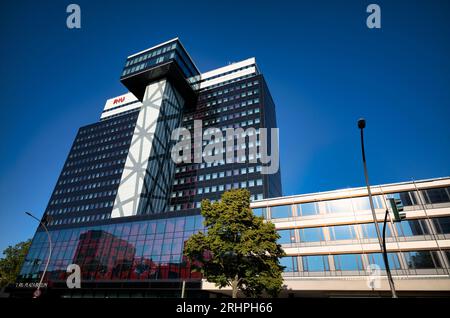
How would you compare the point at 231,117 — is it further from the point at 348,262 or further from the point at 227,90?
the point at 348,262

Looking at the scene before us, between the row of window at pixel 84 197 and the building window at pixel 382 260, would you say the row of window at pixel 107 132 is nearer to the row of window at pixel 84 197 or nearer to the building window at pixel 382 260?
the row of window at pixel 84 197

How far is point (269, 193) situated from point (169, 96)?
162 feet

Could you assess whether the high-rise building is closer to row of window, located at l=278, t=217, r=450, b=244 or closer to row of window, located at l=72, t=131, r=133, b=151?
row of window, located at l=72, t=131, r=133, b=151

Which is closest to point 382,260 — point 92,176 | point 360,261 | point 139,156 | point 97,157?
point 360,261

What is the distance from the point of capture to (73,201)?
281 feet

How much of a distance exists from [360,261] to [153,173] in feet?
183

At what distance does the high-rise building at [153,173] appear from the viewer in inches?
1574

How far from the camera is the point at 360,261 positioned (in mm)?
27094

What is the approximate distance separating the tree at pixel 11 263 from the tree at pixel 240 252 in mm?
64082

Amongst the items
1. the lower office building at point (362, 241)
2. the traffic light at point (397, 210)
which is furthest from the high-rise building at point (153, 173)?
the traffic light at point (397, 210)
